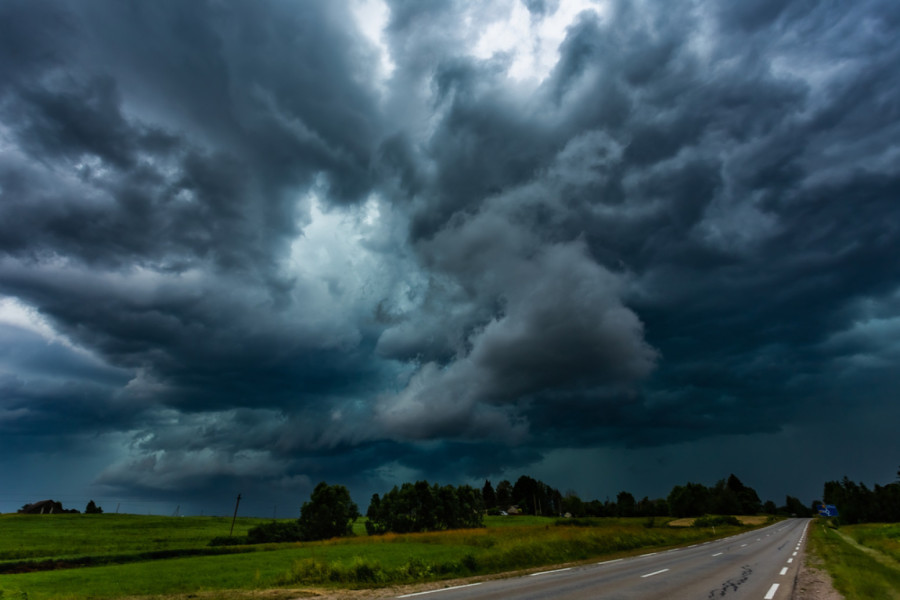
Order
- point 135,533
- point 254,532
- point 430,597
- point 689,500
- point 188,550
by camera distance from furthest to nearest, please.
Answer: point 689,500
point 135,533
point 254,532
point 188,550
point 430,597

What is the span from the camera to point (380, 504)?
12788 cm

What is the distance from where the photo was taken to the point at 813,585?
20.2 metres

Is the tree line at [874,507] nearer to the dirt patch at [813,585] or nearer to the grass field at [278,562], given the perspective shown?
the grass field at [278,562]

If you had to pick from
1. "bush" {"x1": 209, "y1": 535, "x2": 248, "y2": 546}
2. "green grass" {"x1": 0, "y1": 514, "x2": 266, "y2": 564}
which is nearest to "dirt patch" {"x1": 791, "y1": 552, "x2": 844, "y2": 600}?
"green grass" {"x1": 0, "y1": 514, "x2": 266, "y2": 564}

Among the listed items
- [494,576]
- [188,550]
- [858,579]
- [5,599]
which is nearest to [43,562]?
[188,550]

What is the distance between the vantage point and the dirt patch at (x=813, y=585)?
17.2m

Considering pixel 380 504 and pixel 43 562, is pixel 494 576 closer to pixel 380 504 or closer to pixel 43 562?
pixel 43 562

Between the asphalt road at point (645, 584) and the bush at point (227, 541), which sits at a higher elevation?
the asphalt road at point (645, 584)

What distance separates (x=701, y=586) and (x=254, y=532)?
373ft

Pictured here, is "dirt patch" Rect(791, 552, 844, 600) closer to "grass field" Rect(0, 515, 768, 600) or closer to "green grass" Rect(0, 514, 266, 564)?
"grass field" Rect(0, 515, 768, 600)

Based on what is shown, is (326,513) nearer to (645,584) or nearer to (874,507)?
(645,584)

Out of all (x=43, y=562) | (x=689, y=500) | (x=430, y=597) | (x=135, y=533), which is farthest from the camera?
(x=689, y=500)

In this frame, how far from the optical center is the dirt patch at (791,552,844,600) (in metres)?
17.2

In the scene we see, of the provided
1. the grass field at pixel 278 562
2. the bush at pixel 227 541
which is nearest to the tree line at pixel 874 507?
the grass field at pixel 278 562
